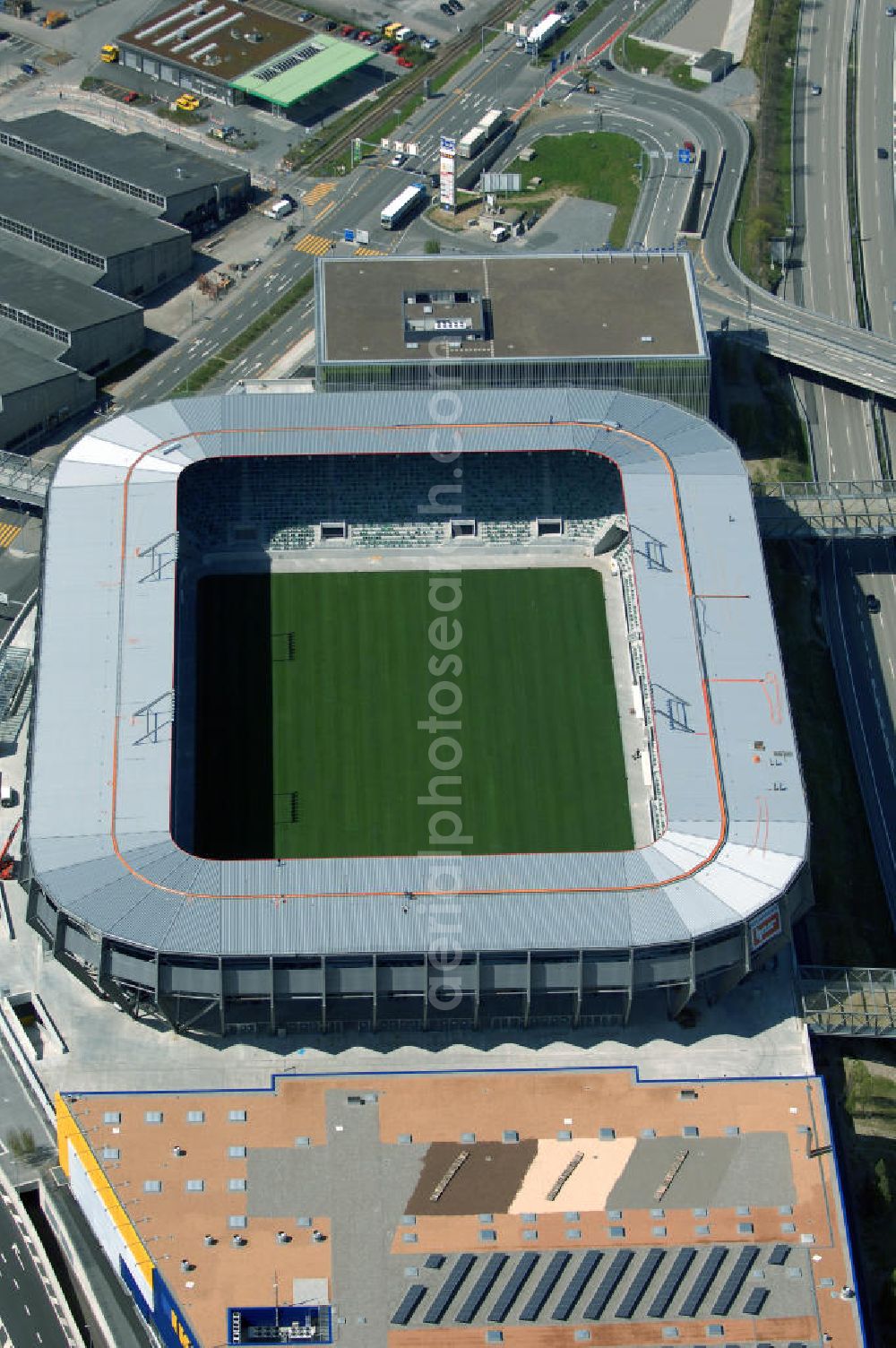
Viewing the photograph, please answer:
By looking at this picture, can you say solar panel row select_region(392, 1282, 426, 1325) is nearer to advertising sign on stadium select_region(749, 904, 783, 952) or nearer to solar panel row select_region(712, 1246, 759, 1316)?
solar panel row select_region(712, 1246, 759, 1316)

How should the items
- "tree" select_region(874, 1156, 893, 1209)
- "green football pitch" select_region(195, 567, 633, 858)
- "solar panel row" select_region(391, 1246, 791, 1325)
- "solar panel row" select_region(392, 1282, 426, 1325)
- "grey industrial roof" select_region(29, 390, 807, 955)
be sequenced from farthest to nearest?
"green football pitch" select_region(195, 567, 633, 858) → "tree" select_region(874, 1156, 893, 1209) → "grey industrial roof" select_region(29, 390, 807, 955) → "solar panel row" select_region(391, 1246, 791, 1325) → "solar panel row" select_region(392, 1282, 426, 1325)

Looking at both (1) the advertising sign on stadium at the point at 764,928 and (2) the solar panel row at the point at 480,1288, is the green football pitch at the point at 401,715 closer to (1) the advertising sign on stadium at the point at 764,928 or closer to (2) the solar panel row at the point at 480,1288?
(1) the advertising sign on stadium at the point at 764,928

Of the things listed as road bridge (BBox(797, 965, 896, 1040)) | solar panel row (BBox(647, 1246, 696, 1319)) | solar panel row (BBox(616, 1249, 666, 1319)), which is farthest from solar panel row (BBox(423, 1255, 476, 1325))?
road bridge (BBox(797, 965, 896, 1040))

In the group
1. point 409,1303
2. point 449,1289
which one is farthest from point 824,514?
point 409,1303

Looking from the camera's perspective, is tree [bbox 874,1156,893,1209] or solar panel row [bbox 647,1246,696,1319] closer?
solar panel row [bbox 647,1246,696,1319]

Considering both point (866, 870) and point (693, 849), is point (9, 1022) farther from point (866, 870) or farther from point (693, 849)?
point (866, 870)
